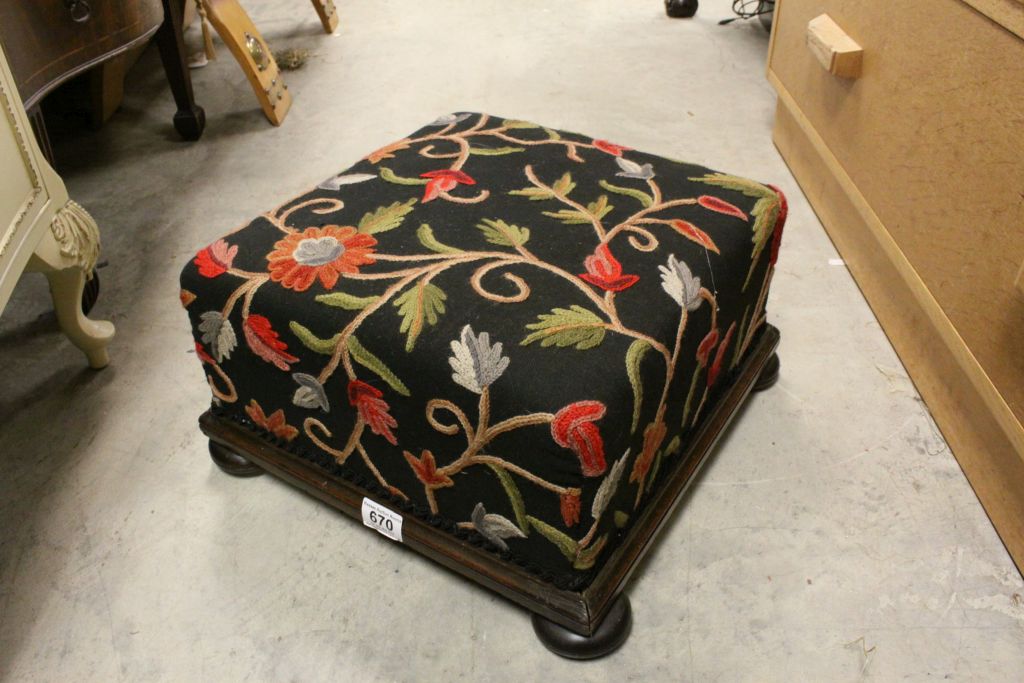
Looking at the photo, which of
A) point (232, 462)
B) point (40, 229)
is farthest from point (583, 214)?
point (40, 229)

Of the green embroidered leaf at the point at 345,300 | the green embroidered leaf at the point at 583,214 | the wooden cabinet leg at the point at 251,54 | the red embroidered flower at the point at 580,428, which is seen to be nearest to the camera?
the red embroidered flower at the point at 580,428

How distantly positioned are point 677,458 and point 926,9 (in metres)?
0.71

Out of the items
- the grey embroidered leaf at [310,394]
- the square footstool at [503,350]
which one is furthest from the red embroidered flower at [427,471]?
the grey embroidered leaf at [310,394]

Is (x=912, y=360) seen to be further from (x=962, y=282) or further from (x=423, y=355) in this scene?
(x=423, y=355)

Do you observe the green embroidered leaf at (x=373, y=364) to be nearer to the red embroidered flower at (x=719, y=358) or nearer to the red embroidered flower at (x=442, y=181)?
the red embroidered flower at (x=442, y=181)

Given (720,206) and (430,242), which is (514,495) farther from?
(720,206)

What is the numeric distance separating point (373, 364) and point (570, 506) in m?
0.23

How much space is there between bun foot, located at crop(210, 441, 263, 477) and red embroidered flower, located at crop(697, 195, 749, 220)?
635mm

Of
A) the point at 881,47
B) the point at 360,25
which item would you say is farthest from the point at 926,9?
the point at 360,25

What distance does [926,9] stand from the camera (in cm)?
115

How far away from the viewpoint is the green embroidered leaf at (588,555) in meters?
0.82

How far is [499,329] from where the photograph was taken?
80 cm

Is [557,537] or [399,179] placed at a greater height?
[399,179]

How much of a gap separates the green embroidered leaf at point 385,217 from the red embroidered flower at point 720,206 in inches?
13.2
